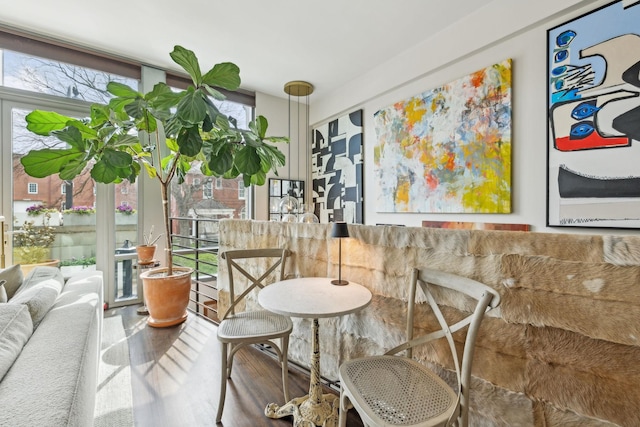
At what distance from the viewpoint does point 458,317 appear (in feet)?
4.07

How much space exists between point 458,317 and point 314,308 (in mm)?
638

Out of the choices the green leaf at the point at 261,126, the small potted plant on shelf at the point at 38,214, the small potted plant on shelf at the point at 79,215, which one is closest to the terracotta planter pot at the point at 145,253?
the small potted plant on shelf at the point at 79,215

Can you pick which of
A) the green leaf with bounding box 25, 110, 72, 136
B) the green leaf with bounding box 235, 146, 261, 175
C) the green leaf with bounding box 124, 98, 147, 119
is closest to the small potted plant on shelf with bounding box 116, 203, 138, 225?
the green leaf with bounding box 25, 110, 72, 136

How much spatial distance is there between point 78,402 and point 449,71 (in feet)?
11.5

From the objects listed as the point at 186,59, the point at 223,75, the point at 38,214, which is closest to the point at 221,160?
the point at 223,75

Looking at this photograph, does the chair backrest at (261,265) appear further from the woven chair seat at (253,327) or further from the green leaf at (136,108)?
the green leaf at (136,108)

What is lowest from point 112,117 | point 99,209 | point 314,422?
point 314,422

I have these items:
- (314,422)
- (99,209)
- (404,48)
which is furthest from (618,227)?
(99,209)

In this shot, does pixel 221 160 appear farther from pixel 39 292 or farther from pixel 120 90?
pixel 39 292

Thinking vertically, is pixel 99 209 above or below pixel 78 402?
above

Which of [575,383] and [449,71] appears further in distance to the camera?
[449,71]

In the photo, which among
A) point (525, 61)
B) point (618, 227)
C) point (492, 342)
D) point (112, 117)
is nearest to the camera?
point (492, 342)

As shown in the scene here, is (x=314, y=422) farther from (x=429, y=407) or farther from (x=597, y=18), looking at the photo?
(x=597, y=18)

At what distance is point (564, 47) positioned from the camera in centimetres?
209
